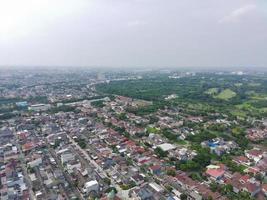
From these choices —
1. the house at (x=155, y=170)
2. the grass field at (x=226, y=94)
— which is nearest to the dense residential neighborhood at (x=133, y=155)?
the house at (x=155, y=170)

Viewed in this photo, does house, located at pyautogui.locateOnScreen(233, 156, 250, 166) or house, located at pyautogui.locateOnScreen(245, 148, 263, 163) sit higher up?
house, located at pyautogui.locateOnScreen(245, 148, 263, 163)

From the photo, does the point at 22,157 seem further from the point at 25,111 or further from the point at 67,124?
the point at 25,111

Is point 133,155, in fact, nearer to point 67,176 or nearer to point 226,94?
point 67,176

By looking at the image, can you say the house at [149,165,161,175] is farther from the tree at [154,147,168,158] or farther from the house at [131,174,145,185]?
the tree at [154,147,168,158]

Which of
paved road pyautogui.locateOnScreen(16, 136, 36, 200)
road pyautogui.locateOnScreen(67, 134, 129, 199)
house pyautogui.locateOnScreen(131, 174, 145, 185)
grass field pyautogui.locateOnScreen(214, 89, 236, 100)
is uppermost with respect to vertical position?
house pyautogui.locateOnScreen(131, 174, 145, 185)

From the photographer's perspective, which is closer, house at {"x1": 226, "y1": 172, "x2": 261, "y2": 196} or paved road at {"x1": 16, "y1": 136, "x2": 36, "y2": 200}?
house at {"x1": 226, "y1": 172, "x2": 261, "y2": 196}

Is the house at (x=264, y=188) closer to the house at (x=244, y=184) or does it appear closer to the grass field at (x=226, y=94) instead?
the house at (x=244, y=184)

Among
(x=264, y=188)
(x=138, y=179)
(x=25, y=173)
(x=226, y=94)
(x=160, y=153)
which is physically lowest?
(x=226, y=94)

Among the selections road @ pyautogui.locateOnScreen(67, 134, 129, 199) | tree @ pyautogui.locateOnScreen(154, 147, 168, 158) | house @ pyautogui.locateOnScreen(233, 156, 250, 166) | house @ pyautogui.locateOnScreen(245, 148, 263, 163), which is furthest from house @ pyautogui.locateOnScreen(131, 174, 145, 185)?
house @ pyautogui.locateOnScreen(245, 148, 263, 163)

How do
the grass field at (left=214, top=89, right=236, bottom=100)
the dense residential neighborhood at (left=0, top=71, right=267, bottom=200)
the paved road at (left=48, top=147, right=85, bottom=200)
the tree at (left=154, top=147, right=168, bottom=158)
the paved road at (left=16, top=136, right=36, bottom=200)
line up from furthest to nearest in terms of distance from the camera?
the grass field at (left=214, top=89, right=236, bottom=100)
the tree at (left=154, top=147, right=168, bottom=158)
the paved road at (left=16, top=136, right=36, bottom=200)
the dense residential neighborhood at (left=0, top=71, right=267, bottom=200)
the paved road at (left=48, top=147, right=85, bottom=200)

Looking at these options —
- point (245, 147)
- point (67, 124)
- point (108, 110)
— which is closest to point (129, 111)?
point (108, 110)

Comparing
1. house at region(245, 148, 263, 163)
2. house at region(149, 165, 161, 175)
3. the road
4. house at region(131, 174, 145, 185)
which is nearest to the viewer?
the road

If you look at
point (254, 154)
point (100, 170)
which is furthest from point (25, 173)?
point (254, 154)
